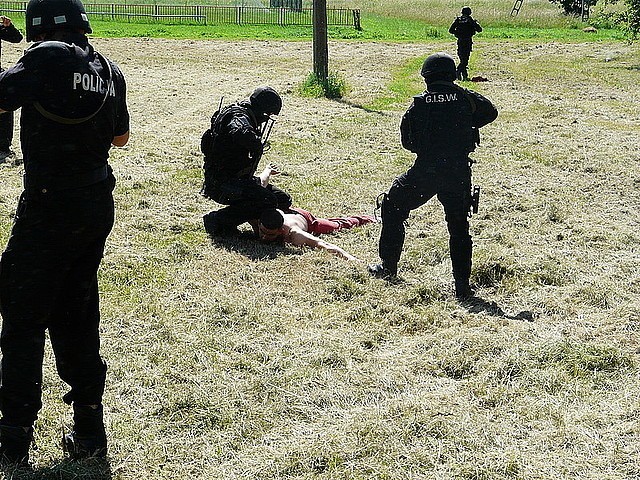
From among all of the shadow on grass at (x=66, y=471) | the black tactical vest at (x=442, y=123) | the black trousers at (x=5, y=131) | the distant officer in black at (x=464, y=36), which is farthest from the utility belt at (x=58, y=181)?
the distant officer in black at (x=464, y=36)

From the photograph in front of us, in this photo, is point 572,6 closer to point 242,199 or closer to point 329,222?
point 329,222

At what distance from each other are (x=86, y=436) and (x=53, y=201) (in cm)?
118

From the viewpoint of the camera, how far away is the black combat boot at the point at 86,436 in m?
3.86

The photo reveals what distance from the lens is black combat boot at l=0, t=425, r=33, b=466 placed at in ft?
11.9

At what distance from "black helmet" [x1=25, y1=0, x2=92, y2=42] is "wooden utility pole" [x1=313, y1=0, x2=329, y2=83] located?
13.4m

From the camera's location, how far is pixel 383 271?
6707 millimetres

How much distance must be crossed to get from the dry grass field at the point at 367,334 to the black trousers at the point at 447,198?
13.8 inches

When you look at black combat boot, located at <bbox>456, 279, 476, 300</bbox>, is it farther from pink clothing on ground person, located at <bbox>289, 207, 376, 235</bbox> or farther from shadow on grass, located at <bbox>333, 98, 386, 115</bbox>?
shadow on grass, located at <bbox>333, 98, 386, 115</bbox>

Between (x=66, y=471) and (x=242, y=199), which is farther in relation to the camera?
(x=242, y=199)

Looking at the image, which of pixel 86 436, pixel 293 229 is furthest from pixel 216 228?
pixel 86 436

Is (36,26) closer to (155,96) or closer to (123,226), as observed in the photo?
(123,226)

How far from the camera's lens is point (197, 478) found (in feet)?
12.7

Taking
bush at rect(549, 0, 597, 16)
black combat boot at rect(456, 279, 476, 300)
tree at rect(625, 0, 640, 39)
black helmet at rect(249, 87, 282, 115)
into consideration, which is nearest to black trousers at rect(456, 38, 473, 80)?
tree at rect(625, 0, 640, 39)

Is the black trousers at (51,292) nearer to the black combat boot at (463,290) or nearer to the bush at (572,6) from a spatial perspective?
the black combat boot at (463,290)
